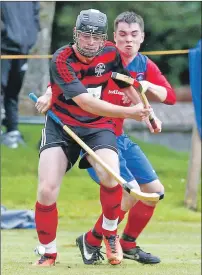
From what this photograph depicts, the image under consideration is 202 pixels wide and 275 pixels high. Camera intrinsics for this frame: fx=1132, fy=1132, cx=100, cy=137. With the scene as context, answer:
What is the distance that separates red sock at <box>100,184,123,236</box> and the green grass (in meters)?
0.29

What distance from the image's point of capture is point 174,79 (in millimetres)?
27328

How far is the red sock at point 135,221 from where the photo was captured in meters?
9.03

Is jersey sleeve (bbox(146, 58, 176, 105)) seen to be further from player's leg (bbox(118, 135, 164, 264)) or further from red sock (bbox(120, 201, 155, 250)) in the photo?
red sock (bbox(120, 201, 155, 250))

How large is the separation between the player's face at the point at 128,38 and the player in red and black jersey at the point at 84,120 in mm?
449

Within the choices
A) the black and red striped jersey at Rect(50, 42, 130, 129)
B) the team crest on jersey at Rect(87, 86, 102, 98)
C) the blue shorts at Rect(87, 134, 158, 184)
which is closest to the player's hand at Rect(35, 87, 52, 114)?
the black and red striped jersey at Rect(50, 42, 130, 129)

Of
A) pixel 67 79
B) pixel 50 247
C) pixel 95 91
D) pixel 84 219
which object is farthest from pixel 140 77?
pixel 84 219

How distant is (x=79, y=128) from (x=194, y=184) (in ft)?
21.3

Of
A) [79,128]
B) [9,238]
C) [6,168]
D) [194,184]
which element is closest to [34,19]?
[6,168]

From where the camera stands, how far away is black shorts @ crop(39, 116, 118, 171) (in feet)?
26.8

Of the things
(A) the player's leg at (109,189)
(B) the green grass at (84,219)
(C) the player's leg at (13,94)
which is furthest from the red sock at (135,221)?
(C) the player's leg at (13,94)

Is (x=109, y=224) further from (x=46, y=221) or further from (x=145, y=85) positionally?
(x=145, y=85)

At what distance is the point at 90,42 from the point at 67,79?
311 millimetres

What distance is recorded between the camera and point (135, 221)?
357 inches

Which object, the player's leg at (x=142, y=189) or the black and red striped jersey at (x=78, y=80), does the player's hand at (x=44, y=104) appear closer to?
the black and red striped jersey at (x=78, y=80)
